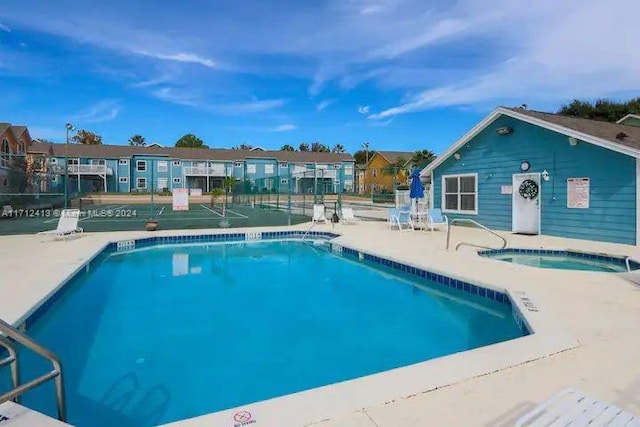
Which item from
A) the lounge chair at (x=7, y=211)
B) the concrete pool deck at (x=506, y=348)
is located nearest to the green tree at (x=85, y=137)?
the lounge chair at (x=7, y=211)

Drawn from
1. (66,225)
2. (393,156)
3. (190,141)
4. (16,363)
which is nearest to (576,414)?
(16,363)

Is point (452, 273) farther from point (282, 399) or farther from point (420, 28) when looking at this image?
point (420, 28)

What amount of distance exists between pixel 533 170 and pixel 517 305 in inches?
316

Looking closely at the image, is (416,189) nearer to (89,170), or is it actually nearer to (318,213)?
(318,213)

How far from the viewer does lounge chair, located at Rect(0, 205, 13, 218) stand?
49.9 ft

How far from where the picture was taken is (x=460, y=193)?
13945mm

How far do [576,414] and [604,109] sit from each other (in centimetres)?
3895

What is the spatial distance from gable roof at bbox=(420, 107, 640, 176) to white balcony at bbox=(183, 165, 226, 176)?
34881 mm

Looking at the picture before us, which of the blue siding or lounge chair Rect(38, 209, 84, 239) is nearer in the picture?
the blue siding

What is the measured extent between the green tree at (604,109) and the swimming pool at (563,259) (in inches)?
1108

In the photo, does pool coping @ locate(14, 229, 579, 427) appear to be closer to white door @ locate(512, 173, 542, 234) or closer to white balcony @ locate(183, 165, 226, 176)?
white door @ locate(512, 173, 542, 234)

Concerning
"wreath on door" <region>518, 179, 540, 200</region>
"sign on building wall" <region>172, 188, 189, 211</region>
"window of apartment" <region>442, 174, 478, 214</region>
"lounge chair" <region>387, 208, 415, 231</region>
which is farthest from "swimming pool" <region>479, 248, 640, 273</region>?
"sign on building wall" <region>172, 188, 189, 211</region>

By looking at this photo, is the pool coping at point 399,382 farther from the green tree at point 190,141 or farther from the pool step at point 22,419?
the green tree at point 190,141

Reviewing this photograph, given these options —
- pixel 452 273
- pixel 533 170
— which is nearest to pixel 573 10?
pixel 533 170
